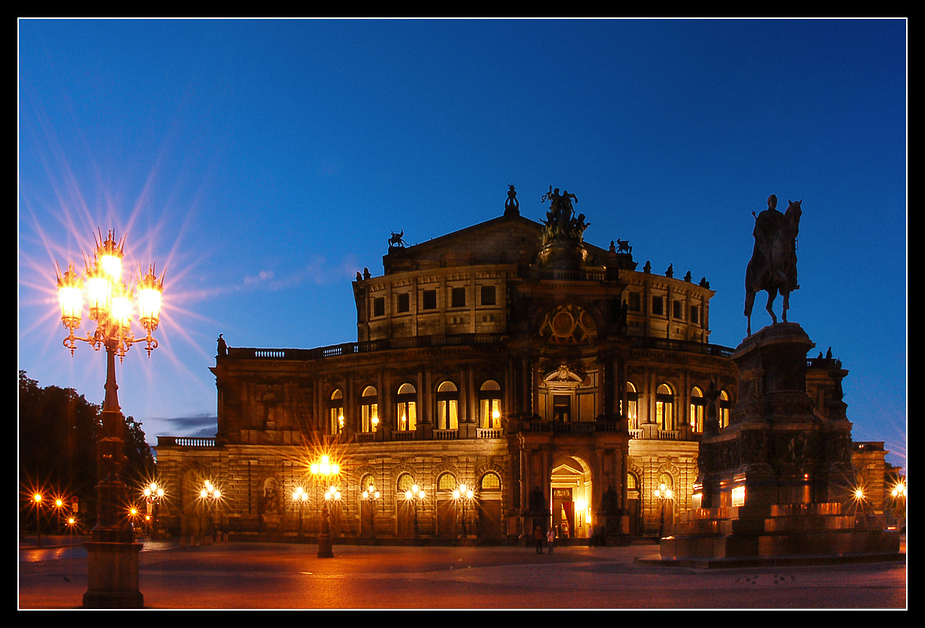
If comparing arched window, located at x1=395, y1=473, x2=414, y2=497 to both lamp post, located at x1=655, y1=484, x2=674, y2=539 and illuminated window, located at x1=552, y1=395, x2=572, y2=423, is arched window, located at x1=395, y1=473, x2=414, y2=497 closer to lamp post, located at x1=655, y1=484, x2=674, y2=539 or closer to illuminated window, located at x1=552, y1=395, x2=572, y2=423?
illuminated window, located at x1=552, y1=395, x2=572, y2=423

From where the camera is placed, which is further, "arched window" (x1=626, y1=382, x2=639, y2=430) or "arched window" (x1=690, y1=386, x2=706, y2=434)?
"arched window" (x1=690, y1=386, x2=706, y2=434)

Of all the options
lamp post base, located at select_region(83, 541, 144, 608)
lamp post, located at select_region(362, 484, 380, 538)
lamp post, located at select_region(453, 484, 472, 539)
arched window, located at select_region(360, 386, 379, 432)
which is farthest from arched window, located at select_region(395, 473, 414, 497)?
lamp post base, located at select_region(83, 541, 144, 608)

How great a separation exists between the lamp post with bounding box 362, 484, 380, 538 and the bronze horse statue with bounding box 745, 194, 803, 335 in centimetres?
4844

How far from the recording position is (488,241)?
82562mm

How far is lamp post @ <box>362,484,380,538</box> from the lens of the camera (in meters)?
72.9

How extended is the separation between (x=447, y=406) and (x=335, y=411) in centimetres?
930

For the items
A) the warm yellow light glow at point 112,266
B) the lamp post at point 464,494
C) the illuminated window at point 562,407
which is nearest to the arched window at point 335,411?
the lamp post at point 464,494

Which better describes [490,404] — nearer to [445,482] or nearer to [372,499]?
[445,482]

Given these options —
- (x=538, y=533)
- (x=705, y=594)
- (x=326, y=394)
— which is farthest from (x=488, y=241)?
(x=705, y=594)

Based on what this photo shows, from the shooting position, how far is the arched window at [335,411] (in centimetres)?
7681

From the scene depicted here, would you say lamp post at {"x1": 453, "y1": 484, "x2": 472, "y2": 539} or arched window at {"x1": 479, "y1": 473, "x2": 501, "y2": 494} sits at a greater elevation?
arched window at {"x1": 479, "y1": 473, "x2": 501, "y2": 494}

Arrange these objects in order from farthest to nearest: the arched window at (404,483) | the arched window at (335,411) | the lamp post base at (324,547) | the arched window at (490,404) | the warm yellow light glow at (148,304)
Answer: the arched window at (335,411)
the arched window at (404,483)
the arched window at (490,404)
the lamp post base at (324,547)
the warm yellow light glow at (148,304)

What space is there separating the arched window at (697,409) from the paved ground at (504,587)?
40247mm

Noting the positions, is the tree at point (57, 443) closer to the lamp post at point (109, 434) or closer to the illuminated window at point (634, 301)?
the illuminated window at point (634, 301)
